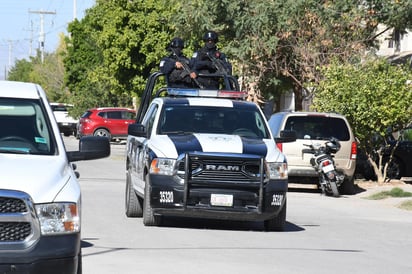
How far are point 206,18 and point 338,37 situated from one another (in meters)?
3.91

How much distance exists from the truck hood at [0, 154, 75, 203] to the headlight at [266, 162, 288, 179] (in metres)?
6.11

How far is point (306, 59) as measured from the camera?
30.1 metres

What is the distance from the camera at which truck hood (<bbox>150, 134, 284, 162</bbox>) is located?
46.9 ft

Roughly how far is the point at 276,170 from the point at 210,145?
0.96 meters

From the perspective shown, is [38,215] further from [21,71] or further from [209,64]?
[21,71]

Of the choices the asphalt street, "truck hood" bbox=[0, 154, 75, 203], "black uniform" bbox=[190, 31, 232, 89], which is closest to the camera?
"truck hood" bbox=[0, 154, 75, 203]

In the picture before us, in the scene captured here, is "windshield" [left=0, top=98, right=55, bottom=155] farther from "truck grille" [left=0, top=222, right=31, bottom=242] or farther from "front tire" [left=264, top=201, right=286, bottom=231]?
"front tire" [left=264, top=201, right=286, bottom=231]

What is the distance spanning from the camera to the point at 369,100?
2445 cm

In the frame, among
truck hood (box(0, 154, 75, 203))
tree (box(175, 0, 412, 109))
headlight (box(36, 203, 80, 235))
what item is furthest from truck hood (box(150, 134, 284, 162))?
tree (box(175, 0, 412, 109))

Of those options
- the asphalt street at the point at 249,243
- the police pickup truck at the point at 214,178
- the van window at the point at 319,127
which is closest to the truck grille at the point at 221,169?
the police pickup truck at the point at 214,178

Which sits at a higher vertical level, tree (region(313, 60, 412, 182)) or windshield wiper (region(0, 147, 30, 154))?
tree (region(313, 60, 412, 182))

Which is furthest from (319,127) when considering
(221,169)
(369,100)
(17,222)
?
(17,222)

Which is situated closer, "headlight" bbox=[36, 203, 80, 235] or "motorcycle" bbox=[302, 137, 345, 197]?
"headlight" bbox=[36, 203, 80, 235]

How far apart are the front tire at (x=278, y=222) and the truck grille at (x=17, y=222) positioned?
7.57m
